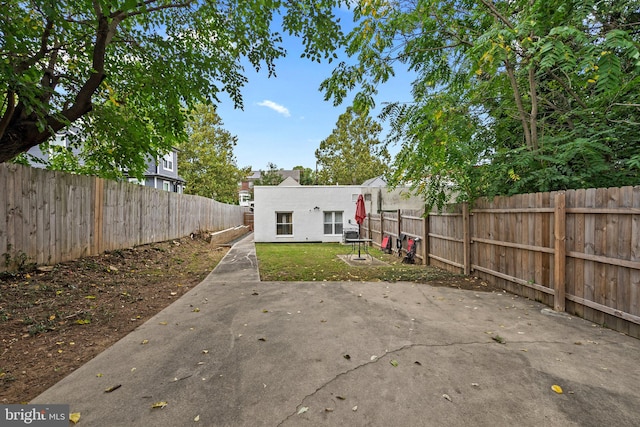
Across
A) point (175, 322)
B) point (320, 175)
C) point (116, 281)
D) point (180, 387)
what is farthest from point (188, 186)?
point (180, 387)

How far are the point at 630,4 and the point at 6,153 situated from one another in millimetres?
11063

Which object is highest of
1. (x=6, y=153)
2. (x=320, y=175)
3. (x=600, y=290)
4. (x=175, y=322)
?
(x=320, y=175)

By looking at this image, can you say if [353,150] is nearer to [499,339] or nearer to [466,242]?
[466,242]

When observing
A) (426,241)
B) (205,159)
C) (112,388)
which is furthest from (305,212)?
(112,388)

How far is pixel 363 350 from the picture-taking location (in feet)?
10.8

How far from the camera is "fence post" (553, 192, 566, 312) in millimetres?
4602

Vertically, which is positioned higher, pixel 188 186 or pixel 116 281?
pixel 188 186

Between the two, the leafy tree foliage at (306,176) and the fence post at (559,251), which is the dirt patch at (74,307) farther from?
the leafy tree foliage at (306,176)

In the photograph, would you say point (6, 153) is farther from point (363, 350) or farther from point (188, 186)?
point (188, 186)

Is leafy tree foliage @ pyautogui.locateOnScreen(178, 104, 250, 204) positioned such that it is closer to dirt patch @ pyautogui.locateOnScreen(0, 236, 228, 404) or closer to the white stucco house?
the white stucco house

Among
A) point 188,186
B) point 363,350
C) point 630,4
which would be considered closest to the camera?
point 363,350

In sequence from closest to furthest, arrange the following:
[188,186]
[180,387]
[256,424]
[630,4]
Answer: [256,424], [180,387], [630,4], [188,186]

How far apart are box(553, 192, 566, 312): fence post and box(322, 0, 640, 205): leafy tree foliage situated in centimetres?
74

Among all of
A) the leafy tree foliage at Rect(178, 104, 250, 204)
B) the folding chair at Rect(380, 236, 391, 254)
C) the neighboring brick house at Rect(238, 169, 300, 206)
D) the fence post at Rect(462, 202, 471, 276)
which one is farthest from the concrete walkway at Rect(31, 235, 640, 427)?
the neighboring brick house at Rect(238, 169, 300, 206)
